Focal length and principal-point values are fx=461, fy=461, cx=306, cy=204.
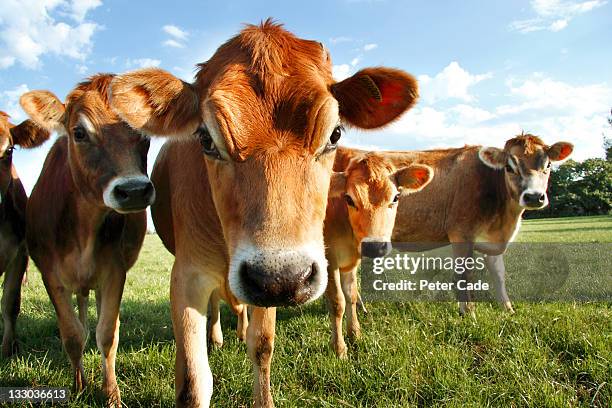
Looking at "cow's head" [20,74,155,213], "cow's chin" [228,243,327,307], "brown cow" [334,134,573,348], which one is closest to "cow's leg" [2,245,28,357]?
"cow's head" [20,74,155,213]

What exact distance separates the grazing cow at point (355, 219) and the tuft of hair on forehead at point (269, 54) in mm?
2383

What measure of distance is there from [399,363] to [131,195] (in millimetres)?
2573

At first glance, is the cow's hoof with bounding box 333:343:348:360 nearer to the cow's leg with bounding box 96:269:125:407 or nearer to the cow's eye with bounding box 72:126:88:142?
the cow's leg with bounding box 96:269:125:407

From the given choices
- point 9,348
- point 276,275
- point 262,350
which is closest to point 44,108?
point 9,348

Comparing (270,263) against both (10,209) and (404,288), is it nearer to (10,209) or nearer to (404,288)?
(10,209)

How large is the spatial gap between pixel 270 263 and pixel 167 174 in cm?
257

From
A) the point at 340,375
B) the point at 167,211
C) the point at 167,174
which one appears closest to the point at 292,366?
the point at 340,375

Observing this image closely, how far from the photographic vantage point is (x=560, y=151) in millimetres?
7301

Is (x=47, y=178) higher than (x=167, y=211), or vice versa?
(x=47, y=178)

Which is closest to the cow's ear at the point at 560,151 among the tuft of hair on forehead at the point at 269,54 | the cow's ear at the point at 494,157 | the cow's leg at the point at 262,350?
the cow's ear at the point at 494,157

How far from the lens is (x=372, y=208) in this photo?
16.6 ft

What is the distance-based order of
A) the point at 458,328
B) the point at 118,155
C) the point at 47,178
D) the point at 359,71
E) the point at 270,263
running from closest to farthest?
the point at 270,263
the point at 359,71
the point at 118,155
the point at 47,178
the point at 458,328

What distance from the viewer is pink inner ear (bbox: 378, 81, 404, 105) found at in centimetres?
284

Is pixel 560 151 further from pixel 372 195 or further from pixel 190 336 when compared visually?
pixel 190 336
